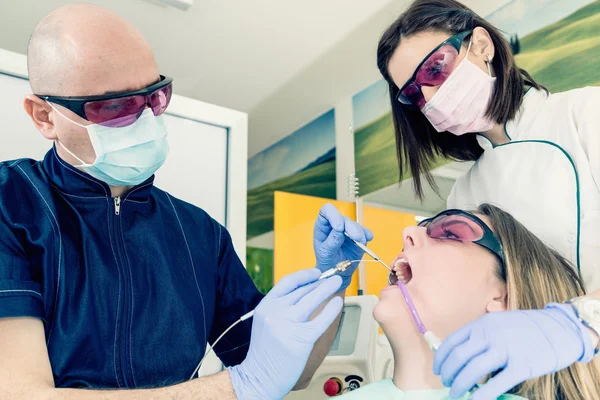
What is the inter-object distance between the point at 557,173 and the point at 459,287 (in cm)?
40

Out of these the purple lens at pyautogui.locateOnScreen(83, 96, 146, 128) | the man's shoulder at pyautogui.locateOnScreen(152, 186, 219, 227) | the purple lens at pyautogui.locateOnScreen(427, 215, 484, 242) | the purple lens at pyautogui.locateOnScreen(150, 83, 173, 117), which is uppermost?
the purple lens at pyautogui.locateOnScreen(150, 83, 173, 117)

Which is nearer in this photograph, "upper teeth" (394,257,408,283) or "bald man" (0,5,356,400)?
"bald man" (0,5,356,400)

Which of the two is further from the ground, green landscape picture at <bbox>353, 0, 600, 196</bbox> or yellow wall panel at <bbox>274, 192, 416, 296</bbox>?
green landscape picture at <bbox>353, 0, 600, 196</bbox>

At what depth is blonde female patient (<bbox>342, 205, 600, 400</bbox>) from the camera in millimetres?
1377

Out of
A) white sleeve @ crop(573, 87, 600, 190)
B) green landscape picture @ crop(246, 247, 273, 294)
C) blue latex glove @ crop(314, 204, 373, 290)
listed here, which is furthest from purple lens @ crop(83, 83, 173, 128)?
green landscape picture @ crop(246, 247, 273, 294)

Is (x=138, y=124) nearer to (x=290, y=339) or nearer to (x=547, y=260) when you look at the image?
(x=290, y=339)

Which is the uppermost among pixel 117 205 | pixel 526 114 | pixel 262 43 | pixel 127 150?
pixel 262 43

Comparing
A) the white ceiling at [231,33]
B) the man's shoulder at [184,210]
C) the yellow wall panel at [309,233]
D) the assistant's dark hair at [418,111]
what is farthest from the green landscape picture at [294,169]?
the man's shoulder at [184,210]

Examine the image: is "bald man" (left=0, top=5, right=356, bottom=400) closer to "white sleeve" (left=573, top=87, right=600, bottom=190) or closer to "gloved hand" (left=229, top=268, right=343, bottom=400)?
"gloved hand" (left=229, top=268, right=343, bottom=400)

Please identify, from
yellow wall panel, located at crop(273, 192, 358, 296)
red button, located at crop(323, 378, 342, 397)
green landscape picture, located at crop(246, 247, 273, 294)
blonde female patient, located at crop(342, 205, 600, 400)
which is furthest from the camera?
green landscape picture, located at crop(246, 247, 273, 294)

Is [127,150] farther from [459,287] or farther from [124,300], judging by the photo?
[459,287]

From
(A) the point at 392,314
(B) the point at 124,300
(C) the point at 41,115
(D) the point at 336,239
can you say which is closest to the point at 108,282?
(B) the point at 124,300

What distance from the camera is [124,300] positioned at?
1513 millimetres

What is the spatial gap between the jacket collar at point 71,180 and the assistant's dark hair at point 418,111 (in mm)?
921
